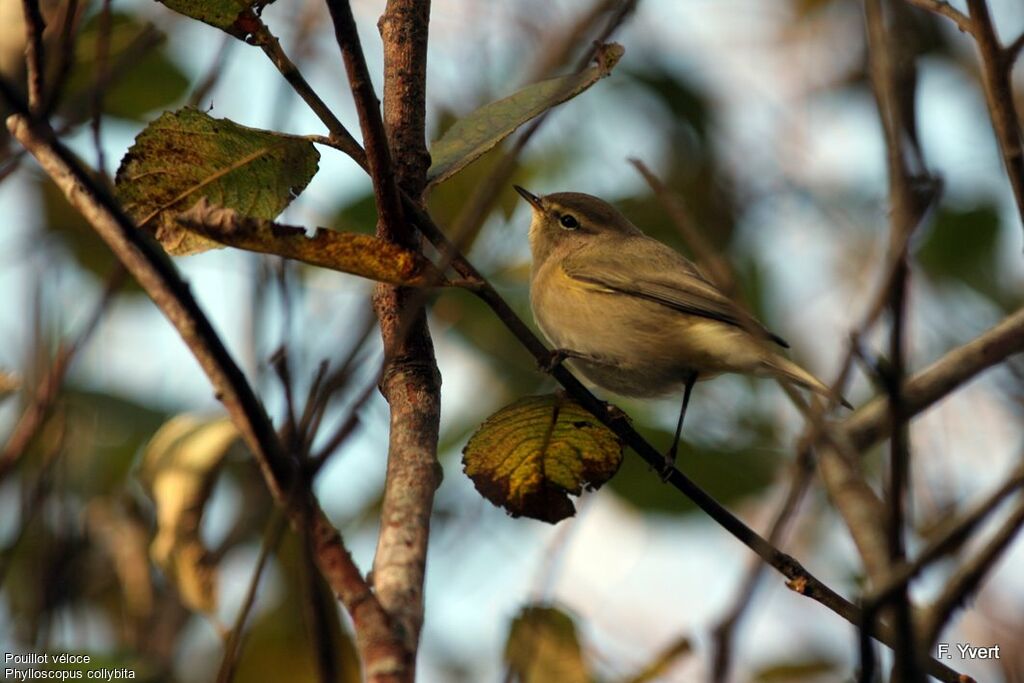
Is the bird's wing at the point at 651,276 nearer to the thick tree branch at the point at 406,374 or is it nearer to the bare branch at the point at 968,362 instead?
the bare branch at the point at 968,362

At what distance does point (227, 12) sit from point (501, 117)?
0.67 metres

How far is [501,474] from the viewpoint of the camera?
2629 millimetres

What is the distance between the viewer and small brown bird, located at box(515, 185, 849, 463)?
168 inches

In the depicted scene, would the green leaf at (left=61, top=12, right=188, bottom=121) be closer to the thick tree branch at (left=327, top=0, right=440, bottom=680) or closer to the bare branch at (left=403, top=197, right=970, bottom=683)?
the thick tree branch at (left=327, top=0, right=440, bottom=680)

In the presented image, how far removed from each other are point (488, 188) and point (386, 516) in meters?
0.56

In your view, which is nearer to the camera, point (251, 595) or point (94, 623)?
point (251, 595)

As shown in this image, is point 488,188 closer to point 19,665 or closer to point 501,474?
point 501,474

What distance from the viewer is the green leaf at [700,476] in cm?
458

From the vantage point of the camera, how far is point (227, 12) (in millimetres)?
2297

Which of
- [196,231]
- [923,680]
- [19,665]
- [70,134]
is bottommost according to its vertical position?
[923,680]

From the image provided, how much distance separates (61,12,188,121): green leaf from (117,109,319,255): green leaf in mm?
2098

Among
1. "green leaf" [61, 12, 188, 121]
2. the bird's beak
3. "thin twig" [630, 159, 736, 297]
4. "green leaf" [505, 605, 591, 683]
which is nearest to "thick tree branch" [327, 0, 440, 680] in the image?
"thin twig" [630, 159, 736, 297]

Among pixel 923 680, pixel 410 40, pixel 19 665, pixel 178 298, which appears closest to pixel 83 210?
pixel 178 298

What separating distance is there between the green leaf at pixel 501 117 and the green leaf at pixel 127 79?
2237 millimetres
